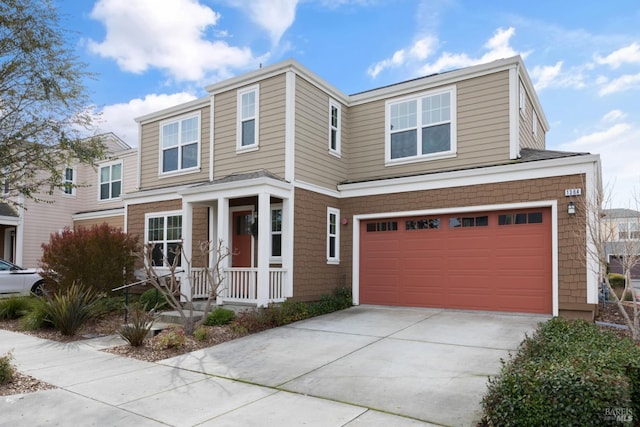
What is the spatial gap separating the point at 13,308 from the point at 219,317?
578 cm

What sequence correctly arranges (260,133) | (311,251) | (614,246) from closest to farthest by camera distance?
(614,246) → (311,251) → (260,133)

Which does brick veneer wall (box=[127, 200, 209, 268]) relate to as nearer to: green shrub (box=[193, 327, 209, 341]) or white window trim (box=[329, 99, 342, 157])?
green shrub (box=[193, 327, 209, 341])

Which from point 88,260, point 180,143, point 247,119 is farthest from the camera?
point 180,143

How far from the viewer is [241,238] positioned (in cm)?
1248

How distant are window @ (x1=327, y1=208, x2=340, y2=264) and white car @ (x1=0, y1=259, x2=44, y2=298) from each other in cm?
858

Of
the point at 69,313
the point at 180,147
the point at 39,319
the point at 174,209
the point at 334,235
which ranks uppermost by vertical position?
the point at 180,147

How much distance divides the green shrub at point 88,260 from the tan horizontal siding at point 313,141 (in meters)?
5.21

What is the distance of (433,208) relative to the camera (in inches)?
430

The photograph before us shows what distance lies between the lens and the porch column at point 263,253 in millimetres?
9883

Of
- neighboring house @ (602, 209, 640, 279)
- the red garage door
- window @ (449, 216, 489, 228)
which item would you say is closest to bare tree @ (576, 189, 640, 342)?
neighboring house @ (602, 209, 640, 279)

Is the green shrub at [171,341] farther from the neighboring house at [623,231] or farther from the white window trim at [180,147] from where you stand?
the neighboring house at [623,231]

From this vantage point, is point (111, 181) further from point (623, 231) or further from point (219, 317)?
point (623, 231)

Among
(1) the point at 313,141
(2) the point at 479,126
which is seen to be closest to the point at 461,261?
(2) the point at 479,126

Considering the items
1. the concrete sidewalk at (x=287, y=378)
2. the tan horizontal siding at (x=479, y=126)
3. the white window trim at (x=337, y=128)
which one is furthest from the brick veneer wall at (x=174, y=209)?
the tan horizontal siding at (x=479, y=126)
